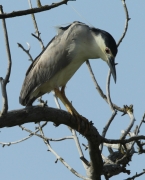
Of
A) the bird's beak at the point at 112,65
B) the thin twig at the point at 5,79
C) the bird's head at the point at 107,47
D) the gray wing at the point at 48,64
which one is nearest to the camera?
the thin twig at the point at 5,79

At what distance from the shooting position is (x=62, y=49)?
5.37m

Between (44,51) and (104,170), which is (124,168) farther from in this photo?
(44,51)

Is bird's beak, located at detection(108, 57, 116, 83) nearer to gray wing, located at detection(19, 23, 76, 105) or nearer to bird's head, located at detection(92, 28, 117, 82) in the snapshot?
bird's head, located at detection(92, 28, 117, 82)

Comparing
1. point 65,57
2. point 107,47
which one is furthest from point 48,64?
point 107,47

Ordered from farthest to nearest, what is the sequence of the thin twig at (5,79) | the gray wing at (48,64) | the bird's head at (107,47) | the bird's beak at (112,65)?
the gray wing at (48,64) < the bird's head at (107,47) < the bird's beak at (112,65) < the thin twig at (5,79)

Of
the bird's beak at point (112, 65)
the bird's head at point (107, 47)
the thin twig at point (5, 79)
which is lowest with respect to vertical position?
the thin twig at point (5, 79)

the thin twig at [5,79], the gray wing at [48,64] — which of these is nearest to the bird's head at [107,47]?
the gray wing at [48,64]

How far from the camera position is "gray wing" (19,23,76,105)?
5.25 metres

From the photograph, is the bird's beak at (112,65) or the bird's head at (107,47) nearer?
the bird's beak at (112,65)

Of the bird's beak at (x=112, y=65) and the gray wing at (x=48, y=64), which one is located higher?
the gray wing at (x=48, y=64)

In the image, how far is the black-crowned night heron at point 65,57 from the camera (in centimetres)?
515

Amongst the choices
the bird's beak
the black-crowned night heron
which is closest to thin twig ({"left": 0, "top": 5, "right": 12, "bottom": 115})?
the black-crowned night heron

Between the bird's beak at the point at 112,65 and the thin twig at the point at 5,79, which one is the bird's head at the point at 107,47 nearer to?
the bird's beak at the point at 112,65

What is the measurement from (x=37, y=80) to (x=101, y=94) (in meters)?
0.96
